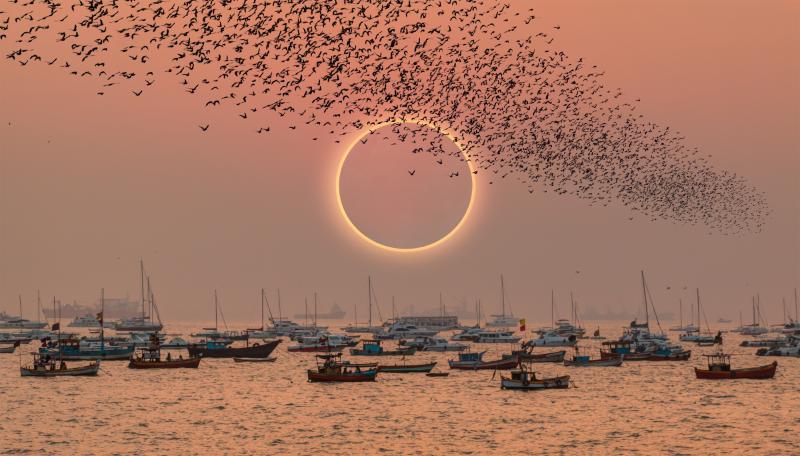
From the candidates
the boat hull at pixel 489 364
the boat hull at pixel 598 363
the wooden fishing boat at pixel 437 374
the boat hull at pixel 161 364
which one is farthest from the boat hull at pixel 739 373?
the boat hull at pixel 161 364

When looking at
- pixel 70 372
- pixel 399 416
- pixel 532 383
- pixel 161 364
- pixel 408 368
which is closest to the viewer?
Result: pixel 399 416

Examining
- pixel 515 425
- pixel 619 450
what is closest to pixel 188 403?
pixel 515 425

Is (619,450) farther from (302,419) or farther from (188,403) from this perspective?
(188,403)

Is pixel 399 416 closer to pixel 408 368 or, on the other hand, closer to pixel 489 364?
pixel 408 368

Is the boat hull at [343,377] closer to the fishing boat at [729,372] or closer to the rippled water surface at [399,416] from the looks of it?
the rippled water surface at [399,416]

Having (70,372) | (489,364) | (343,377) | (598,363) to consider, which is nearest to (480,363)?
(489,364)

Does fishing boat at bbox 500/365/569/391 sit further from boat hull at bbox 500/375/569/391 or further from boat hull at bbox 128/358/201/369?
boat hull at bbox 128/358/201/369

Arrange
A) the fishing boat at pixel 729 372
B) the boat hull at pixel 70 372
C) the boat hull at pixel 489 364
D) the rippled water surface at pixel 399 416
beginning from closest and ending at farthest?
1. the rippled water surface at pixel 399 416
2. the fishing boat at pixel 729 372
3. the boat hull at pixel 70 372
4. the boat hull at pixel 489 364

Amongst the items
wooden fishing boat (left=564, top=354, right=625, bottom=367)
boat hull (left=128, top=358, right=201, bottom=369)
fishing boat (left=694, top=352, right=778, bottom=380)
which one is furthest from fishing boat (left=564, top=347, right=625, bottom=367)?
boat hull (left=128, top=358, right=201, bottom=369)
